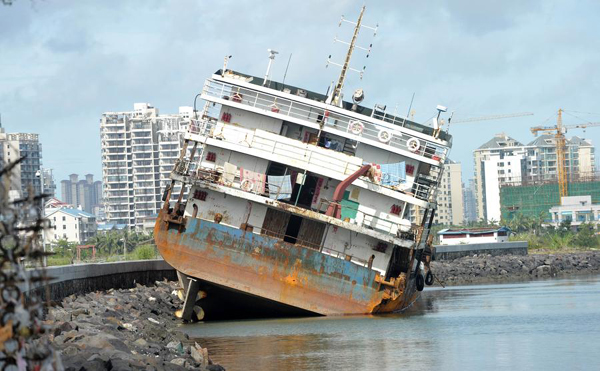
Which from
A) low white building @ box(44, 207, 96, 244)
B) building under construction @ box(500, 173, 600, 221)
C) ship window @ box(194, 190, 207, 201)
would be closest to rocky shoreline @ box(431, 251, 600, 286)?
ship window @ box(194, 190, 207, 201)

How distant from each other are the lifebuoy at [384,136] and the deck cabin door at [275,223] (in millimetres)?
3402

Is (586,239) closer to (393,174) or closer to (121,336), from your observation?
(393,174)

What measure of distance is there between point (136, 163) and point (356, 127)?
172m

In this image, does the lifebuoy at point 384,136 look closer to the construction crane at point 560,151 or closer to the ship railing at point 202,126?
the ship railing at point 202,126

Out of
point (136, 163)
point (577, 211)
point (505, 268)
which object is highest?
point (136, 163)

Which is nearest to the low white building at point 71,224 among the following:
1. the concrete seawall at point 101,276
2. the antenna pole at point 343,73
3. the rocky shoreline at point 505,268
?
the rocky shoreline at point 505,268

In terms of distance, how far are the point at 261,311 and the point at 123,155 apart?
174636mm

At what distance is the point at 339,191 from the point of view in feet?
88.5

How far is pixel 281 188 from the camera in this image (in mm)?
27125

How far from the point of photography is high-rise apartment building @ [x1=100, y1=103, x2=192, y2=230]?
19375 cm

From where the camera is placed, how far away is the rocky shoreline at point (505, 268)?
2144 inches

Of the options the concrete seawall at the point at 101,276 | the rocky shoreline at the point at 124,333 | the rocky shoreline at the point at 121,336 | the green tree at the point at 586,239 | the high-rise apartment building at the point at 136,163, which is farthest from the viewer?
the high-rise apartment building at the point at 136,163

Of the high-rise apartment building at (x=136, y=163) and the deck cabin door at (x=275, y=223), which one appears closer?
the deck cabin door at (x=275, y=223)

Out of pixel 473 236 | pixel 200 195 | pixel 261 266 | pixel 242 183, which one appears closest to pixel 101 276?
pixel 200 195
